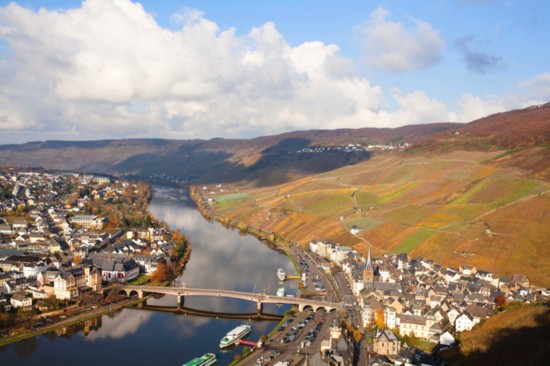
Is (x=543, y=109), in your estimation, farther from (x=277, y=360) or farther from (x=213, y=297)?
(x=277, y=360)

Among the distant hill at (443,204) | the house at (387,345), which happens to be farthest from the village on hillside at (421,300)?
the distant hill at (443,204)

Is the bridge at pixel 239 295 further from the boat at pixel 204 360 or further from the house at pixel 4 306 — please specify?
the boat at pixel 204 360

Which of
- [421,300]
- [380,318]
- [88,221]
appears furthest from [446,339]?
[88,221]

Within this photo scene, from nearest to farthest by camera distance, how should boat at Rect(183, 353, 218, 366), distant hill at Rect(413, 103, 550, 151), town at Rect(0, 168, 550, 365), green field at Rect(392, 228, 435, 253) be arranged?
boat at Rect(183, 353, 218, 366), town at Rect(0, 168, 550, 365), green field at Rect(392, 228, 435, 253), distant hill at Rect(413, 103, 550, 151)

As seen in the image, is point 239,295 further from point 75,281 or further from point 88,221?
point 88,221

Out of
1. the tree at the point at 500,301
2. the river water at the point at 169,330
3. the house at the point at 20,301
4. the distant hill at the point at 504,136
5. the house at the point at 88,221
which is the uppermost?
the distant hill at the point at 504,136

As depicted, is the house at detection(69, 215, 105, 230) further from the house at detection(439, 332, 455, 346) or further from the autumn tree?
the house at detection(439, 332, 455, 346)

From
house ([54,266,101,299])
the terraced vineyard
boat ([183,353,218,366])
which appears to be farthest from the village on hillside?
house ([54,266,101,299])
